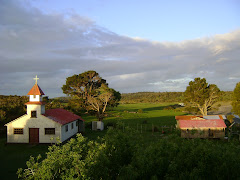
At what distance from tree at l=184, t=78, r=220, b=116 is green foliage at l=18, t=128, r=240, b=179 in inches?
2114

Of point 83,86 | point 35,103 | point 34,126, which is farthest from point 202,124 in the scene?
point 83,86

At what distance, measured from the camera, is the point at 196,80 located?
61.9m

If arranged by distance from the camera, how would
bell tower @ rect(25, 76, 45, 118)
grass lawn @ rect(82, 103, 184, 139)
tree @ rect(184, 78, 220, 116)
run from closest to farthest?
bell tower @ rect(25, 76, 45, 118) < grass lawn @ rect(82, 103, 184, 139) < tree @ rect(184, 78, 220, 116)

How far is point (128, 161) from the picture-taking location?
29.6 ft

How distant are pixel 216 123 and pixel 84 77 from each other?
35457 mm

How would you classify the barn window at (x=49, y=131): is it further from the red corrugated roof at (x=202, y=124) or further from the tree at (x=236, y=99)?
the tree at (x=236, y=99)

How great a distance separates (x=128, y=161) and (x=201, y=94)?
55.6 metres

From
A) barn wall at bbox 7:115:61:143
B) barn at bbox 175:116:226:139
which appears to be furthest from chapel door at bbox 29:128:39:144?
barn at bbox 175:116:226:139

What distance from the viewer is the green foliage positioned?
24.5ft

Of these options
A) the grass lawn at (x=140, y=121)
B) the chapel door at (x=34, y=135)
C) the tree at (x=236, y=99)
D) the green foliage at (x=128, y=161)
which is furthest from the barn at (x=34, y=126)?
the tree at (x=236, y=99)

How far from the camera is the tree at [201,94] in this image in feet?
195

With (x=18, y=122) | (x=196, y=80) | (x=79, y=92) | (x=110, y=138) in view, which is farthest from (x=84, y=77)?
(x=110, y=138)

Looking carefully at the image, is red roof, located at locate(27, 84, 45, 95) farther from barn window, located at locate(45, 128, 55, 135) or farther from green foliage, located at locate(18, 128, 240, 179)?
green foliage, located at locate(18, 128, 240, 179)

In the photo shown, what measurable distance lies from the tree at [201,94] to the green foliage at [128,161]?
53692mm
